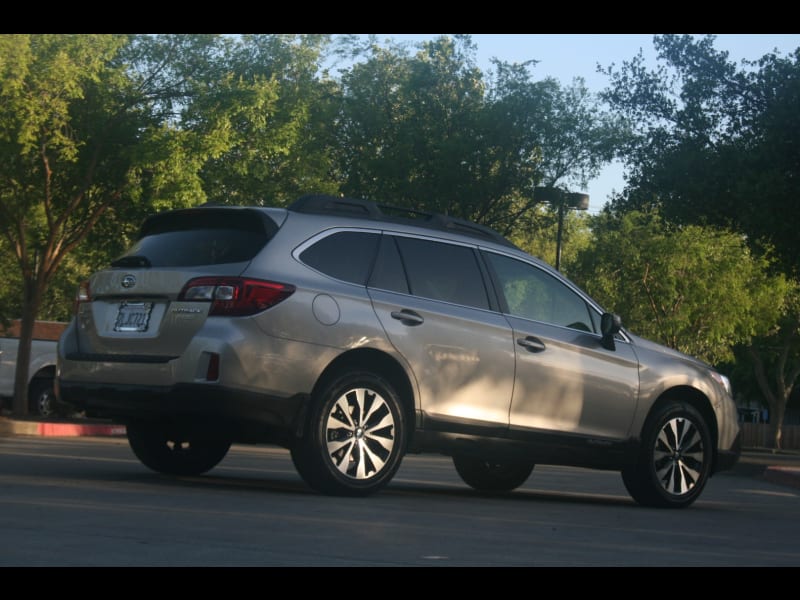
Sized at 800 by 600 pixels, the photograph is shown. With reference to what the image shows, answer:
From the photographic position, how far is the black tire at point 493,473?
458 inches

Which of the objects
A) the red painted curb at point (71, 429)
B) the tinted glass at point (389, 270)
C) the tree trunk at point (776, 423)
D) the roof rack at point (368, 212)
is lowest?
the tree trunk at point (776, 423)

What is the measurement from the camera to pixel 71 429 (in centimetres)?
2456

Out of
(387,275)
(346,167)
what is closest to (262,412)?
(387,275)

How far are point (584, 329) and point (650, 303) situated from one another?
44583 mm

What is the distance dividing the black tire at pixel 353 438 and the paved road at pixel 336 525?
17cm

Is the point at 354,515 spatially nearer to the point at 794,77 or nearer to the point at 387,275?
the point at 387,275

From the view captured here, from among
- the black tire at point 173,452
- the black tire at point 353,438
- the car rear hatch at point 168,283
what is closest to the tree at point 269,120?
the black tire at point 173,452

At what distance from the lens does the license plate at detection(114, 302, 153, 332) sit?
9188 mm

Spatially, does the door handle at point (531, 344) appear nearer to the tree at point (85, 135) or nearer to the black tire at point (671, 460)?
the black tire at point (671, 460)

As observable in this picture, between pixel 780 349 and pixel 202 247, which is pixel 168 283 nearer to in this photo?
pixel 202 247

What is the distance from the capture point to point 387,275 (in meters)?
9.64

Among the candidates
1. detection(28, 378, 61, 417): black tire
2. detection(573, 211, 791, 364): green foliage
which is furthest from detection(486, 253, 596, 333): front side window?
detection(573, 211, 791, 364): green foliage

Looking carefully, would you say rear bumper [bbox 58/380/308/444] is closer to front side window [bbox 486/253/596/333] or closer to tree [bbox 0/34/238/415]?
front side window [bbox 486/253/596/333]

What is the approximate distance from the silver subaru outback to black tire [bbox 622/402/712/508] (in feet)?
0.05
